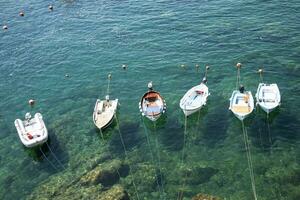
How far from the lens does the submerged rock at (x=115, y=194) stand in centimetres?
4174

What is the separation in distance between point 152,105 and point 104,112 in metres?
6.68

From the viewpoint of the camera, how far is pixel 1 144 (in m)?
53.1

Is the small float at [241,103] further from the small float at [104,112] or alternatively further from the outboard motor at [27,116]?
the outboard motor at [27,116]

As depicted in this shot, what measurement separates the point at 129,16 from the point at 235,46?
78.8ft

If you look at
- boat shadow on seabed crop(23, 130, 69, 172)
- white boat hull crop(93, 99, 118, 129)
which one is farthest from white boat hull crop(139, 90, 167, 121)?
boat shadow on seabed crop(23, 130, 69, 172)

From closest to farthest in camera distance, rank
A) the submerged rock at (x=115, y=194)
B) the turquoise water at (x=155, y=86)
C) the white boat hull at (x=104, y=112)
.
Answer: the submerged rock at (x=115, y=194) < the turquoise water at (x=155, y=86) < the white boat hull at (x=104, y=112)

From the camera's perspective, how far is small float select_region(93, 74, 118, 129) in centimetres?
5267

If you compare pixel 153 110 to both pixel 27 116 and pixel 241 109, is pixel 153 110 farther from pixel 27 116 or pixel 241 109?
pixel 27 116

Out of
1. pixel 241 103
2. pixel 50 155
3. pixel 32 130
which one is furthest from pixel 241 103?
pixel 32 130

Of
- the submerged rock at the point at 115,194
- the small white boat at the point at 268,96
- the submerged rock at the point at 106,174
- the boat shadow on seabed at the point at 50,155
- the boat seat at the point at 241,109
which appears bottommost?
the submerged rock at the point at 115,194

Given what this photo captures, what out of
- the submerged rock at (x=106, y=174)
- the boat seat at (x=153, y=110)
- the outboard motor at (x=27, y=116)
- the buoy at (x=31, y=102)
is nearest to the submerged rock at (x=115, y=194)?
the submerged rock at (x=106, y=174)

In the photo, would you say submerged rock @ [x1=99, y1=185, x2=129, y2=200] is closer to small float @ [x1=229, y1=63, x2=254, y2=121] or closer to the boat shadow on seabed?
the boat shadow on seabed

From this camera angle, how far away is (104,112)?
54625mm

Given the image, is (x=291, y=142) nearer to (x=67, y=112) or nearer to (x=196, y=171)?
(x=196, y=171)
